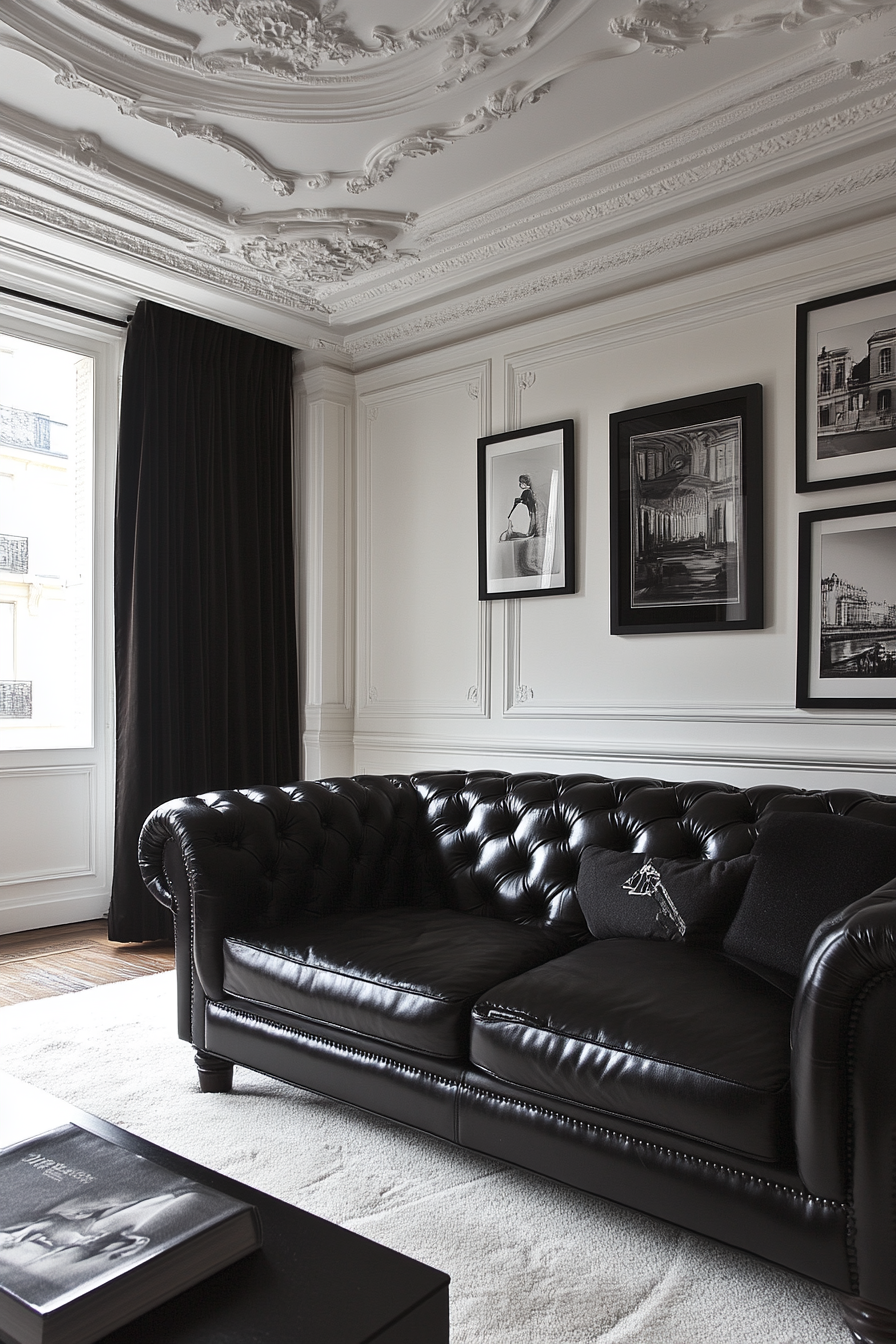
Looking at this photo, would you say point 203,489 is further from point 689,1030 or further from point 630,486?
point 689,1030

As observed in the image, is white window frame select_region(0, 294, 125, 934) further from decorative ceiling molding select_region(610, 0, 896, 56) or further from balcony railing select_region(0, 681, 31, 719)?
decorative ceiling molding select_region(610, 0, 896, 56)

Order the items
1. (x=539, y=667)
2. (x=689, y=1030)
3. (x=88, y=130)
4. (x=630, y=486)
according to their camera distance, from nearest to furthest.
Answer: (x=689, y=1030), (x=88, y=130), (x=630, y=486), (x=539, y=667)

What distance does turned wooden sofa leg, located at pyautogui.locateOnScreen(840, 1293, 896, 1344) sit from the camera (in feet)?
4.82

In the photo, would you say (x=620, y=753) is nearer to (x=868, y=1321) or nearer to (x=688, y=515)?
(x=688, y=515)

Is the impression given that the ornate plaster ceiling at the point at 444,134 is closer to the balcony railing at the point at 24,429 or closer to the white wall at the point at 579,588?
the white wall at the point at 579,588

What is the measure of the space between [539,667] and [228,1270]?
3.14 meters

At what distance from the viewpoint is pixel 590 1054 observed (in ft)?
5.95

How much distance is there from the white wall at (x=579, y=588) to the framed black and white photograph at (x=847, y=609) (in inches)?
2.3

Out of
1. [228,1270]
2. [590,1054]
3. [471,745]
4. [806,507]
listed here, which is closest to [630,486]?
[806,507]

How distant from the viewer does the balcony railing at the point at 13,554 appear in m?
4.21

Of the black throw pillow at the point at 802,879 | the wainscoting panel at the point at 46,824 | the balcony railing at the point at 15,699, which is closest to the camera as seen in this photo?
the black throw pillow at the point at 802,879

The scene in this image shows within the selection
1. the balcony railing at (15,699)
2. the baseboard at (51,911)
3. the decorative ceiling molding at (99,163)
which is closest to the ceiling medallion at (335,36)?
the decorative ceiling molding at (99,163)

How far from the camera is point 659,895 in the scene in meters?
2.36

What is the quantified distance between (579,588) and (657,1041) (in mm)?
2434
